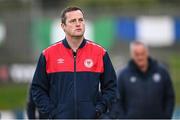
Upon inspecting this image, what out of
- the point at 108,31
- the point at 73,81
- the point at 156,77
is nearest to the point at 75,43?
the point at 73,81

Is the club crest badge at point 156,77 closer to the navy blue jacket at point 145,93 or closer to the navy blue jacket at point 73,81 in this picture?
the navy blue jacket at point 145,93

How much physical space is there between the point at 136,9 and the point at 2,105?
27.8 feet

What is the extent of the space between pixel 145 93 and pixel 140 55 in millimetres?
527

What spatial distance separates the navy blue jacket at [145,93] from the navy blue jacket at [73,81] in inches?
122

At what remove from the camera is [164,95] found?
11445mm

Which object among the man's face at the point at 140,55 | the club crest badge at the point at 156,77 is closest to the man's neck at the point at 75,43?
the man's face at the point at 140,55

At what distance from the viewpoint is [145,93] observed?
1151cm

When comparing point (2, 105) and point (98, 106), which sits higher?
point (98, 106)

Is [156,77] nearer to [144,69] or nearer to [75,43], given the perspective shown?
[144,69]

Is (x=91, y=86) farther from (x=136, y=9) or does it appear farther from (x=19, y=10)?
(x=19, y=10)

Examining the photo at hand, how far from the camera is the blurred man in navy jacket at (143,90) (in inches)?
448

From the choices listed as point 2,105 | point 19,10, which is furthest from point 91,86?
point 19,10

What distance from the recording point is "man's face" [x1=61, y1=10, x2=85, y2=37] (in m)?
8.04

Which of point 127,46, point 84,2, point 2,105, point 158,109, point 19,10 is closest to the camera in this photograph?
point 158,109
